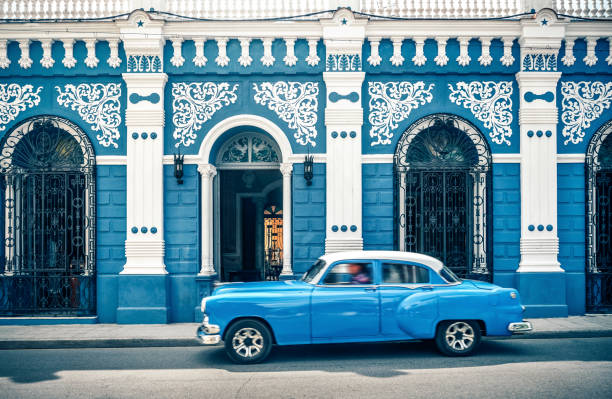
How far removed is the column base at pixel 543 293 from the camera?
9.59m

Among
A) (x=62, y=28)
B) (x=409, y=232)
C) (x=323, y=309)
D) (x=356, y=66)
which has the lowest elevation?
(x=323, y=309)

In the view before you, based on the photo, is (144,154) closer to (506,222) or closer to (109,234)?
(109,234)

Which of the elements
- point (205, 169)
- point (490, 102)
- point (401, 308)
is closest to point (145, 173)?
point (205, 169)

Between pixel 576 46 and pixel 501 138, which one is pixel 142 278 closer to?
pixel 501 138

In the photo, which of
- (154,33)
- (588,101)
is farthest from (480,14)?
(154,33)

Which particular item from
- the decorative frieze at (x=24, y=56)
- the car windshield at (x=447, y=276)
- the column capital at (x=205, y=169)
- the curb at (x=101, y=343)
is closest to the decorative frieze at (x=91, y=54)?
the decorative frieze at (x=24, y=56)

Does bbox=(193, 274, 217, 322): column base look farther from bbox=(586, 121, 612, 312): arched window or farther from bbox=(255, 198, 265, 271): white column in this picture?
bbox=(586, 121, 612, 312): arched window

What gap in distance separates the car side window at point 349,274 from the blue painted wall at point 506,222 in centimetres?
390

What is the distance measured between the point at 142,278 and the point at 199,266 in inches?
41.7

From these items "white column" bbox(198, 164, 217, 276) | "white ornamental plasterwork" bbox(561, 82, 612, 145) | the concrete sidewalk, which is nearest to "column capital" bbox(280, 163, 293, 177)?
"white column" bbox(198, 164, 217, 276)

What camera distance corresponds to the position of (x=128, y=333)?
28.0 ft

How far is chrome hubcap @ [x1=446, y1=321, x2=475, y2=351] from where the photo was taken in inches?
275

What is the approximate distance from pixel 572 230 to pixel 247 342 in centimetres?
684

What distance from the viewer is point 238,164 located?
10328 millimetres
